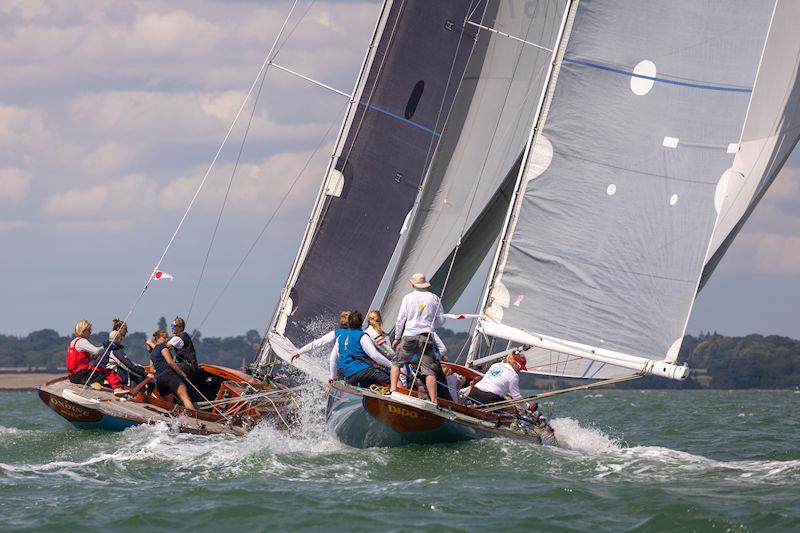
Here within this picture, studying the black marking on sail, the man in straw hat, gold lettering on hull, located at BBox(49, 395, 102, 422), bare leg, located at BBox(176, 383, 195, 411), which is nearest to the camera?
the man in straw hat

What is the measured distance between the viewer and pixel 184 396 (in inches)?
706

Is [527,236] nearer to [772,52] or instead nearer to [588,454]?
[588,454]

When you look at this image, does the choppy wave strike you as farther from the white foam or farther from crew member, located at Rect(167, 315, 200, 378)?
crew member, located at Rect(167, 315, 200, 378)

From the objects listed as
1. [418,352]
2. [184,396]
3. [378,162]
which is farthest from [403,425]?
[378,162]

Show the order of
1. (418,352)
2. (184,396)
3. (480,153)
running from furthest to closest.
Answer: (480,153) < (184,396) < (418,352)

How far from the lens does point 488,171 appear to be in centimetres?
2052

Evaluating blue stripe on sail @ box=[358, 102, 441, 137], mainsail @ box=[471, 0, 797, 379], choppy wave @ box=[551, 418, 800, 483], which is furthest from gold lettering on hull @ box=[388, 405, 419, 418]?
blue stripe on sail @ box=[358, 102, 441, 137]

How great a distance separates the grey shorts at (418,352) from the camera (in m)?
14.7

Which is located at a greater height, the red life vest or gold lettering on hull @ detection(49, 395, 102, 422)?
the red life vest

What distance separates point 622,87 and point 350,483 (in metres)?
5.87

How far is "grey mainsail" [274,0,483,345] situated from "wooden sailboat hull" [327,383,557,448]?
13.0 ft

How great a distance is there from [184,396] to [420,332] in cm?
460

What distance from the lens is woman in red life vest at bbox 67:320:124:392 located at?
742 inches

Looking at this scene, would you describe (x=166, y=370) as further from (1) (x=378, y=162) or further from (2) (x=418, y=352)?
(2) (x=418, y=352)
